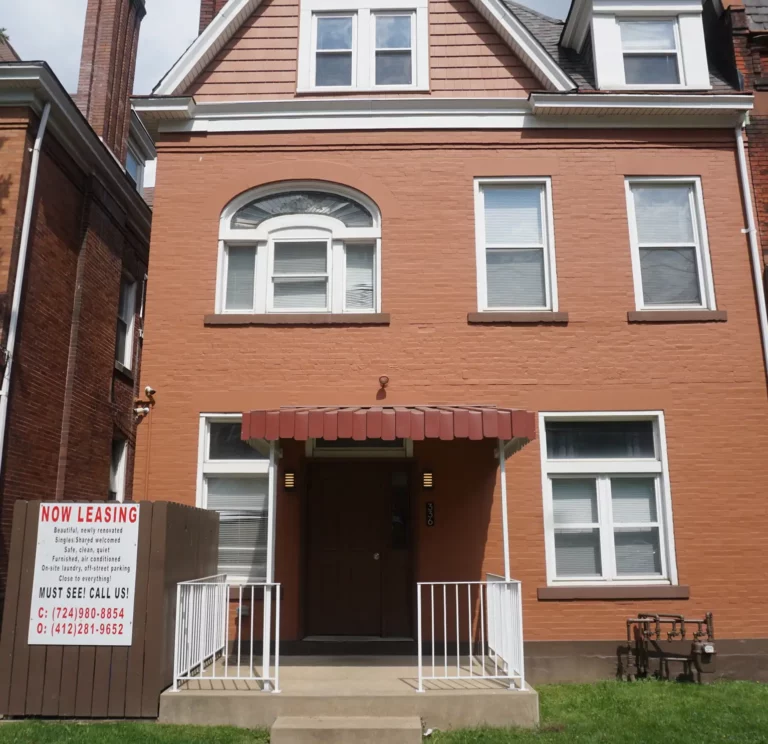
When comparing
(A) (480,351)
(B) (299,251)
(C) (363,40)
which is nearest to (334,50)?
(C) (363,40)

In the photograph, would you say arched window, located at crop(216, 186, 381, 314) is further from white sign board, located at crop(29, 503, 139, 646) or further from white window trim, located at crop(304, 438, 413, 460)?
white sign board, located at crop(29, 503, 139, 646)

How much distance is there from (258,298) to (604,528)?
5.38 meters

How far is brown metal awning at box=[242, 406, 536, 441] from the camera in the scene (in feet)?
25.1

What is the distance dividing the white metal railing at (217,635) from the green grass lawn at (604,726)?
0.66 metres

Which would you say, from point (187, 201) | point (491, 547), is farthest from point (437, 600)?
point (187, 201)

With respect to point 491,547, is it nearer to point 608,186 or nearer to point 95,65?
point 608,186

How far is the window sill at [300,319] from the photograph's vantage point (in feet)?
32.5

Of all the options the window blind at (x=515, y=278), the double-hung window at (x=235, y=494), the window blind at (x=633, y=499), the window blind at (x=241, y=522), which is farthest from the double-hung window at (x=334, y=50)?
the window blind at (x=633, y=499)

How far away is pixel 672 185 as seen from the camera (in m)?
10.6

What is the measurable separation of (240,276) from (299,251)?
88 centimetres

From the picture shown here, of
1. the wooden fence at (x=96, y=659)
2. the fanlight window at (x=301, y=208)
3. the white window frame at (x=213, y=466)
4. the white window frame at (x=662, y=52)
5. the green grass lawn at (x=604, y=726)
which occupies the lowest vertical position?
the green grass lawn at (x=604, y=726)

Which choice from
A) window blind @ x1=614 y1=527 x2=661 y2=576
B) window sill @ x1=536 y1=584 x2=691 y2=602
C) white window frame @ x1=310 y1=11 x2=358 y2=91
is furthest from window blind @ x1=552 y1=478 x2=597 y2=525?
white window frame @ x1=310 y1=11 x2=358 y2=91

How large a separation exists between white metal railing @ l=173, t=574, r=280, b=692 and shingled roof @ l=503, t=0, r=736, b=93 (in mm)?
8483

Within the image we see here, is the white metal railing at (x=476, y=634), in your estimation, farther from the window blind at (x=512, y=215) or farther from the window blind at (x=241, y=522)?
the window blind at (x=512, y=215)
